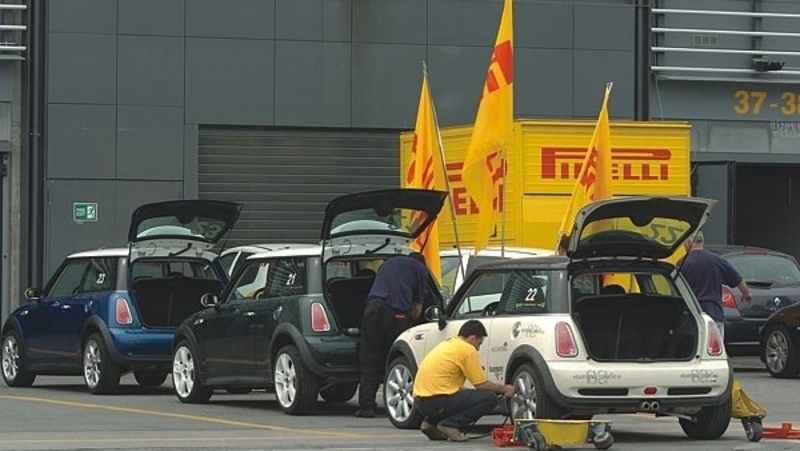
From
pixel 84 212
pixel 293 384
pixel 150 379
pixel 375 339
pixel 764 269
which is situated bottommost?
pixel 150 379

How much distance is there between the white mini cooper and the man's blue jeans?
22cm

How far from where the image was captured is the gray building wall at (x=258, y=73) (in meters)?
28.5

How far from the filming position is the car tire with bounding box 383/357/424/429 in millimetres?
15391

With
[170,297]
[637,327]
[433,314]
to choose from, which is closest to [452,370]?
[433,314]

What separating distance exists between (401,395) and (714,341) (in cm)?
274

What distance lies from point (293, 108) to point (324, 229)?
12887mm

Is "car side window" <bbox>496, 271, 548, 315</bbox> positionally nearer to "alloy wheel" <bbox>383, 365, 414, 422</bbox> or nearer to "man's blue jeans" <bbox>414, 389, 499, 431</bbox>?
"man's blue jeans" <bbox>414, 389, 499, 431</bbox>

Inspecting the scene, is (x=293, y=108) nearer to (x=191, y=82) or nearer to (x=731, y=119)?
(x=191, y=82)

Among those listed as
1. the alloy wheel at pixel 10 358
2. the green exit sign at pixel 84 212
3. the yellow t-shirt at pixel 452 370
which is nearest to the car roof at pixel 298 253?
the yellow t-shirt at pixel 452 370

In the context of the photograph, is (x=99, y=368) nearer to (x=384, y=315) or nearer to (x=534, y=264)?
(x=384, y=315)

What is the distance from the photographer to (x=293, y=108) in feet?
96.7

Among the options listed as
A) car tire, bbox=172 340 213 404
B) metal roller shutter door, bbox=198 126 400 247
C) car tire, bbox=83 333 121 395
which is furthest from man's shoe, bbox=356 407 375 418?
metal roller shutter door, bbox=198 126 400 247

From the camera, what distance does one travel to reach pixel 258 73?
29328 mm

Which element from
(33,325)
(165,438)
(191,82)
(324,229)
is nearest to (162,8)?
(191,82)
